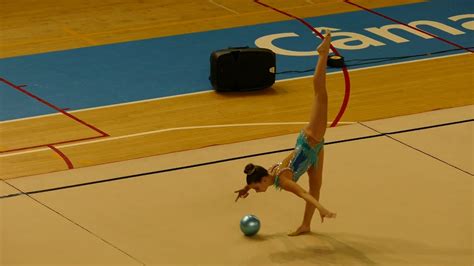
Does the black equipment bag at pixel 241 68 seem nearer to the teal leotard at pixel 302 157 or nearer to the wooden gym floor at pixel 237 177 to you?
the wooden gym floor at pixel 237 177

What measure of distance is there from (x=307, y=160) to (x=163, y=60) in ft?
15.7

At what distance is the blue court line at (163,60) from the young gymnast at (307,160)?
Result: 3.63 meters

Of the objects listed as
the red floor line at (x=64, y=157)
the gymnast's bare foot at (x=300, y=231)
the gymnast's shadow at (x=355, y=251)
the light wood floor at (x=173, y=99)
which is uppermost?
the light wood floor at (x=173, y=99)

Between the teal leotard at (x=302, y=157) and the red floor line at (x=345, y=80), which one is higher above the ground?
the teal leotard at (x=302, y=157)

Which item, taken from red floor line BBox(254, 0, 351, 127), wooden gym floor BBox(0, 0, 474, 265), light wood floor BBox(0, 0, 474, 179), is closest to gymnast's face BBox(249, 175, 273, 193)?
wooden gym floor BBox(0, 0, 474, 265)

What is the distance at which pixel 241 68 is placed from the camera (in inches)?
439

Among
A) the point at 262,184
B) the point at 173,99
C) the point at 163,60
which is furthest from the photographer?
the point at 163,60

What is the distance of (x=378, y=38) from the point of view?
12.9 m

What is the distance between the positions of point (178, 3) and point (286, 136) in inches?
190

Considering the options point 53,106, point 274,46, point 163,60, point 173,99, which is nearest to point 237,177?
point 173,99

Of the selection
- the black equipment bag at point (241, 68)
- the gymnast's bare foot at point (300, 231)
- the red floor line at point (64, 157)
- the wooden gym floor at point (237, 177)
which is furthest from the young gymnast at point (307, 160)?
the black equipment bag at point (241, 68)

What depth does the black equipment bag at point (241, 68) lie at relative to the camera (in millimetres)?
11062

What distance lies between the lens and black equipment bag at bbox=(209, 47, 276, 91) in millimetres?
11062

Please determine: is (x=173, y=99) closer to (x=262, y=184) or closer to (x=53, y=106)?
(x=53, y=106)
